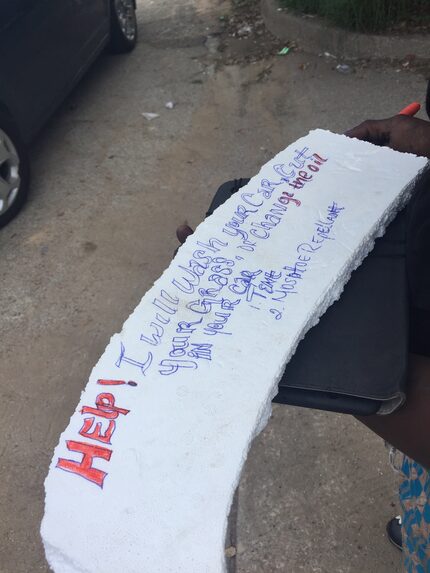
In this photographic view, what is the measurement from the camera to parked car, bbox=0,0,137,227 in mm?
3236

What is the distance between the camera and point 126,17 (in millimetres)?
4984

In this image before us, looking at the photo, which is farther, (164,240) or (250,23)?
(250,23)

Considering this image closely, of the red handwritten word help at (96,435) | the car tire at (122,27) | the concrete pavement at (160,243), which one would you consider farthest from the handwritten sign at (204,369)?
the car tire at (122,27)

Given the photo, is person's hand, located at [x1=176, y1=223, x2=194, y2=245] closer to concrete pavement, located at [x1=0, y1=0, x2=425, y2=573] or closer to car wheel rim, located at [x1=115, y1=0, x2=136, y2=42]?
concrete pavement, located at [x1=0, y1=0, x2=425, y2=573]

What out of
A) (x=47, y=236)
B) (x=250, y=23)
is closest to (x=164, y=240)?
(x=47, y=236)

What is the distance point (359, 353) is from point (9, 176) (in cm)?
286

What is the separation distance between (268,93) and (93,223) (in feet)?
5.93

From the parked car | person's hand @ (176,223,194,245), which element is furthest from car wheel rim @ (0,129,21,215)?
person's hand @ (176,223,194,245)

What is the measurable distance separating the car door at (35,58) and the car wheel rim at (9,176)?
0.22 metres

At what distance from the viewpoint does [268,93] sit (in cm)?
425

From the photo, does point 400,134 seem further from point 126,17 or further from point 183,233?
point 126,17

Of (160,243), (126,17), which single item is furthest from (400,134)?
(126,17)

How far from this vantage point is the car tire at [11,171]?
127 inches

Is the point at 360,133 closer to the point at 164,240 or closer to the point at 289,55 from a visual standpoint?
the point at 164,240
